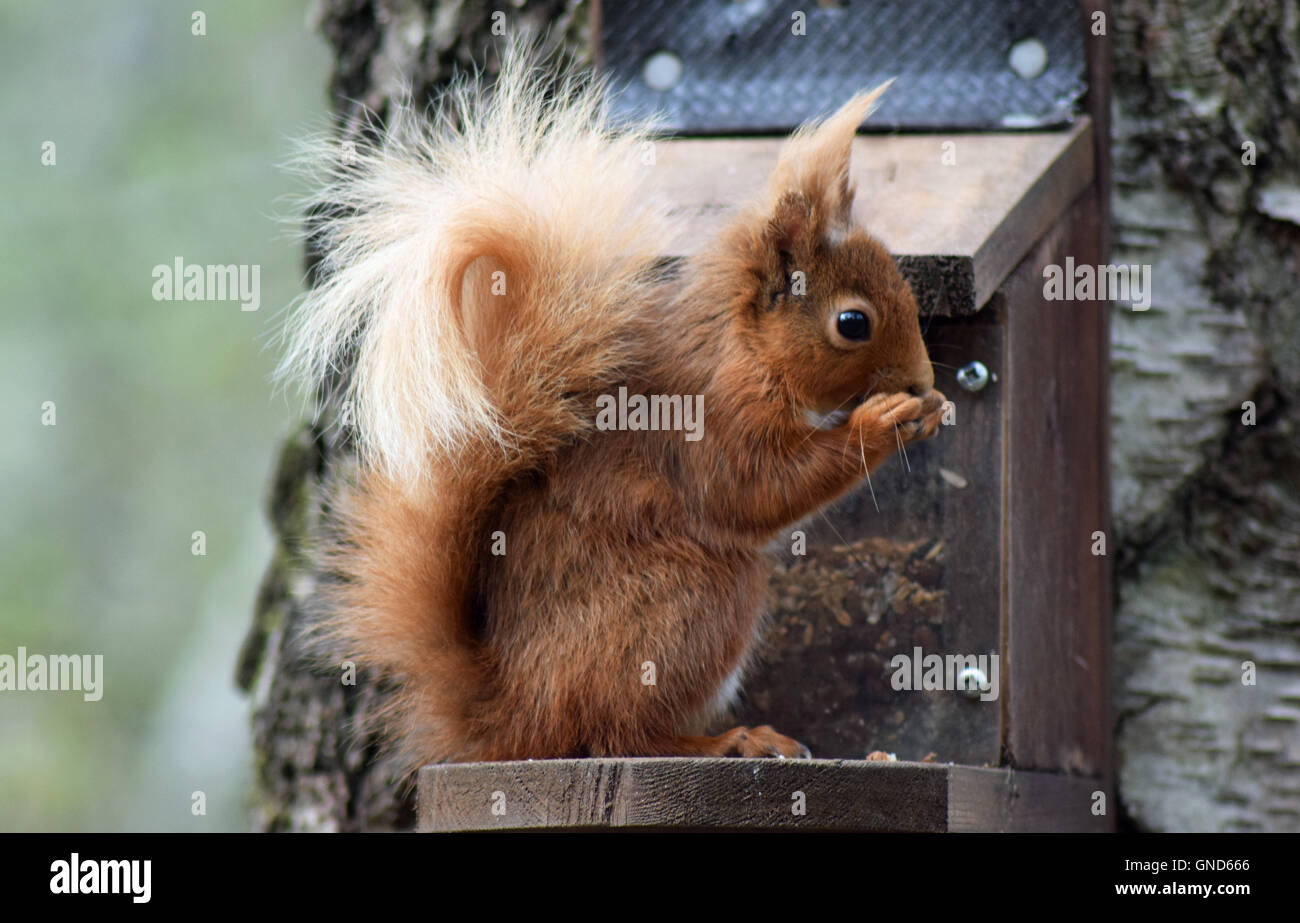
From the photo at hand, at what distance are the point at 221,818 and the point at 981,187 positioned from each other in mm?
3105

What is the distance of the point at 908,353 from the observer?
246 cm

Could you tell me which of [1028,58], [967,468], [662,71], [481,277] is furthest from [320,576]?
[1028,58]

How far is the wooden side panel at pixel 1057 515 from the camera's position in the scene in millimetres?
2752

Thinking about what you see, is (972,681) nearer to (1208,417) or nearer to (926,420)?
(926,420)

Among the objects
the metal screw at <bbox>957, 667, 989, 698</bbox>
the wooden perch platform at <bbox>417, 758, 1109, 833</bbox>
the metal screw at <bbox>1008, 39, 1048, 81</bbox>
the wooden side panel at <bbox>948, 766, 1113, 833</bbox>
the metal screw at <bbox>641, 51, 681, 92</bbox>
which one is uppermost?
the metal screw at <bbox>641, 51, 681, 92</bbox>

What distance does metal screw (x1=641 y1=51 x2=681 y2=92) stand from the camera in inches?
129

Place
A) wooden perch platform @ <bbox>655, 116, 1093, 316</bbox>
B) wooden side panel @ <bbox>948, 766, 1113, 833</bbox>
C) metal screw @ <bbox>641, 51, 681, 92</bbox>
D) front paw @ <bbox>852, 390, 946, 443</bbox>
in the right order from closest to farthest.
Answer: wooden side panel @ <bbox>948, 766, 1113, 833</bbox> → front paw @ <bbox>852, 390, 946, 443</bbox> → wooden perch platform @ <bbox>655, 116, 1093, 316</bbox> → metal screw @ <bbox>641, 51, 681, 92</bbox>

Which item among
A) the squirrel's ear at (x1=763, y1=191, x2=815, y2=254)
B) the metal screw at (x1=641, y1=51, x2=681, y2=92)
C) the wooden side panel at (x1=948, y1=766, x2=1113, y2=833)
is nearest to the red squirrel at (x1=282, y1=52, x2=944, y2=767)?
the squirrel's ear at (x1=763, y1=191, x2=815, y2=254)

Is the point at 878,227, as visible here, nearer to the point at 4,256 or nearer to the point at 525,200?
the point at 525,200

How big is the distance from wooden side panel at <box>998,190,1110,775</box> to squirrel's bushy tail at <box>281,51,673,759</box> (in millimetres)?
792

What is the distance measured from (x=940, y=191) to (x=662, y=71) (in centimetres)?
81

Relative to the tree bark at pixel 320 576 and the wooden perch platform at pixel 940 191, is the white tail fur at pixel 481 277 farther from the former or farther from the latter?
the tree bark at pixel 320 576

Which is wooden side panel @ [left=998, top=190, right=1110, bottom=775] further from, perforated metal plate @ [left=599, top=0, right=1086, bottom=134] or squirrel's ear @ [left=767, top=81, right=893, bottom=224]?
squirrel's ear @ [left=767, top=81, right=893, bottom=224]

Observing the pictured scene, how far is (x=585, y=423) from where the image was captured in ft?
7.86
